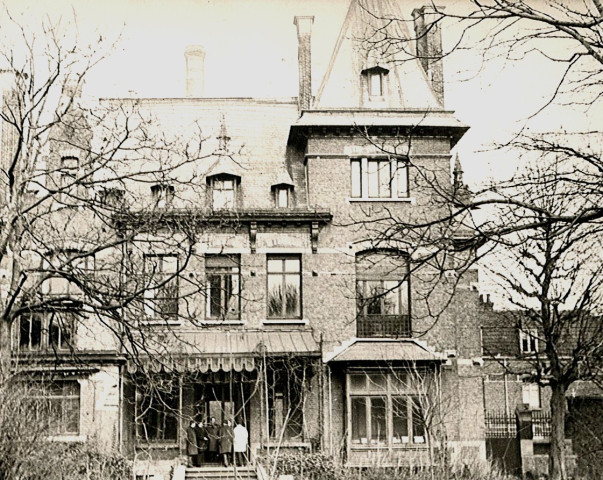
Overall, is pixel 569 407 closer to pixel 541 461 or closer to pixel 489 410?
pixel 541 461

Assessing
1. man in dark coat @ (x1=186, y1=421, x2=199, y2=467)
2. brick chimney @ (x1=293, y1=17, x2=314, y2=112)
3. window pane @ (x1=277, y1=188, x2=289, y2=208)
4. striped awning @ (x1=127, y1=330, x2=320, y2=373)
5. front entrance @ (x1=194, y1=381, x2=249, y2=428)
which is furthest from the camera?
brick chimney @ (x1=293, y1=17, x2=314, y2=112)

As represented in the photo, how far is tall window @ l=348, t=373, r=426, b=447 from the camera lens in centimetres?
2741

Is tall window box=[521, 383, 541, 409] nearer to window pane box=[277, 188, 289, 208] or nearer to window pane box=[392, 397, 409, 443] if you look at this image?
window pane box=[392, 397, 409, 443]

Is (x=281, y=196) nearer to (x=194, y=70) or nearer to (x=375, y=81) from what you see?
(x=375, y=81)

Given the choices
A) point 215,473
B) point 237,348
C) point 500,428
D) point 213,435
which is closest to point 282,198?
point 237,348

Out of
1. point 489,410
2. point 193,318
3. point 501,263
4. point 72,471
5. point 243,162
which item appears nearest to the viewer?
point 193,318

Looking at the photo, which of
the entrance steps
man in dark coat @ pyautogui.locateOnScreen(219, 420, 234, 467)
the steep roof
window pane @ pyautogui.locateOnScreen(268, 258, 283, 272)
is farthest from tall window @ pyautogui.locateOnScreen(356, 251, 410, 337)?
the entrance steps

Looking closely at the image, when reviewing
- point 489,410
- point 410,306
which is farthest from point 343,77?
point 489,410

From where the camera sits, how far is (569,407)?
32250 millimetres

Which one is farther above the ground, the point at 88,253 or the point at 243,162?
the point at 243,162

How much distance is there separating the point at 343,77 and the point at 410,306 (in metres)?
7.88

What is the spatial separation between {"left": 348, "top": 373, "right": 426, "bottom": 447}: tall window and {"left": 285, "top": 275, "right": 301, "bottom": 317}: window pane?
2657 millimetres

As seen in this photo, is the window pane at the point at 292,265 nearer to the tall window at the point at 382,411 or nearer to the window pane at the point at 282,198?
the window pane at the point at 282,198

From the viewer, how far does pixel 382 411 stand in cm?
2778
